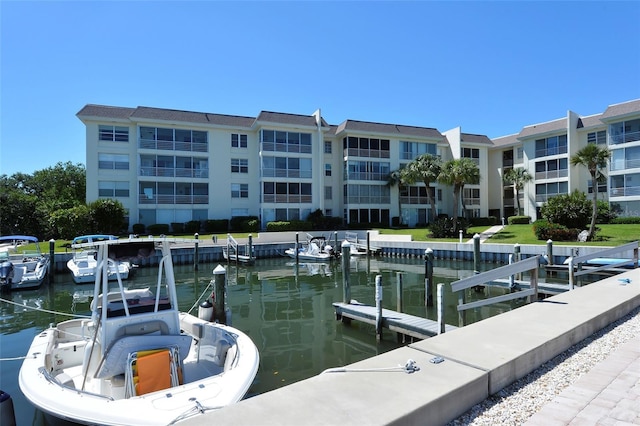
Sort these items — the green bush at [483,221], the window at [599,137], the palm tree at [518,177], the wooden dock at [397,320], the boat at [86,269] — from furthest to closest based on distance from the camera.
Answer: the palm tree at [518,177]
the green bush at [483,221]
the window at [599,137]
the boat at [86,269]
the wooden dock at [397,320]

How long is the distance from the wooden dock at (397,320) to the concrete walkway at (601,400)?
523cm

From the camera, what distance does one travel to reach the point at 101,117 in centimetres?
3694

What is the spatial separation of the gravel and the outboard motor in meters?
24.1

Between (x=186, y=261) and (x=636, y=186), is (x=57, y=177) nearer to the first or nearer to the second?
(x=186, y=261)

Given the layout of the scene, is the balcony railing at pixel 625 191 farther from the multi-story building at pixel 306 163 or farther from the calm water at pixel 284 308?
the calm water at pixel 284 308

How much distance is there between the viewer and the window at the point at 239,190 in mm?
42344

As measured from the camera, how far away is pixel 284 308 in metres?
15.7

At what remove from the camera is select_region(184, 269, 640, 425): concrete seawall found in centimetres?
300

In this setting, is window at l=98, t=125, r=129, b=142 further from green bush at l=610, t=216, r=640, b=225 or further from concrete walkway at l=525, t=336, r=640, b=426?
green bush at l=610, t=216, r=640, b=225

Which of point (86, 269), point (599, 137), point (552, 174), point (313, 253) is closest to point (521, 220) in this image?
point (552, 174)

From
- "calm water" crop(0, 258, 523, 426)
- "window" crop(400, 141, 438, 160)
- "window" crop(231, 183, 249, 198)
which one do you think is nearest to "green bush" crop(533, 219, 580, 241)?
"calm water" crop(0, 258, 523, 426)

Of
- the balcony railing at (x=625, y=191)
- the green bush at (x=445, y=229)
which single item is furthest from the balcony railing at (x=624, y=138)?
the green bush at (x=445, y=229)

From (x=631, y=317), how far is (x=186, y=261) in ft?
90.3

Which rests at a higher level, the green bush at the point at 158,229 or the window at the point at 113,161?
the window at the point at 113,161
